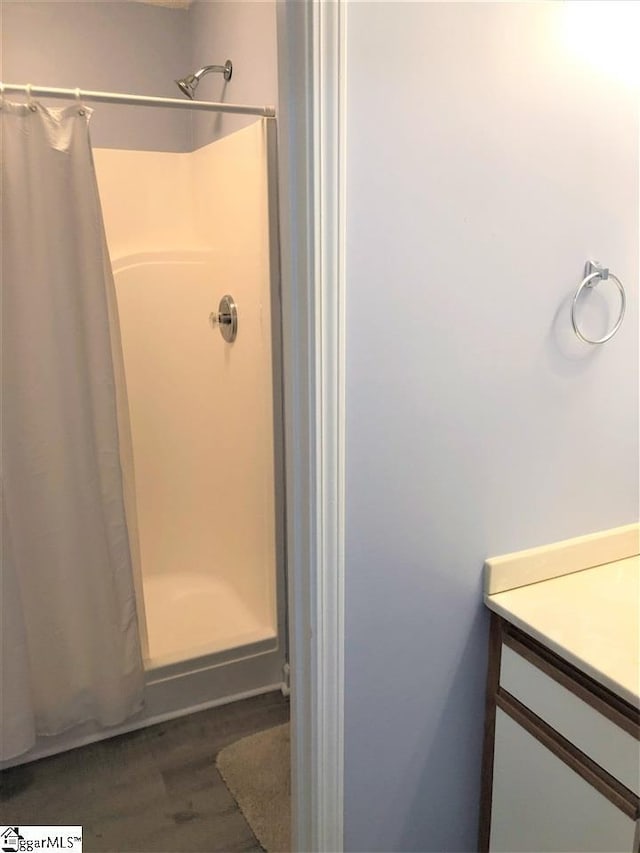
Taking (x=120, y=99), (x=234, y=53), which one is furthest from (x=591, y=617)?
(x=234, y=53)

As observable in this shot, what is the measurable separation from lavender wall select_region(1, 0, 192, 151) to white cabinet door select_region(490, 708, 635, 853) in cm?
240

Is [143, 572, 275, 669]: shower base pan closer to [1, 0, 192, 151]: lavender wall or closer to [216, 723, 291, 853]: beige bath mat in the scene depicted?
[216, 723, 291, 853]: beige bath mat

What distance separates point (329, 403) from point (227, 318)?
1340 mm

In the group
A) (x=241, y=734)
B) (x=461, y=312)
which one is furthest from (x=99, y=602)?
(x=461, y=312)

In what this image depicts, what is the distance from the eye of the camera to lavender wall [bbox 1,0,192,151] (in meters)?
2.41

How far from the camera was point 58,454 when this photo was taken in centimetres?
183

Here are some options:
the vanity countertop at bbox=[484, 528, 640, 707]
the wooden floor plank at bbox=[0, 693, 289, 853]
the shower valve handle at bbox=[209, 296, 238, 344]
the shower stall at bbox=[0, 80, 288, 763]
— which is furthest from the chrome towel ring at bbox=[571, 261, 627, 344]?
the wooden floor plank at bbox=[0, 693, 289, 853]

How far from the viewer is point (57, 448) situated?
183 cm

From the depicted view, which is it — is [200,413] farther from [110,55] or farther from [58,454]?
[110,55]

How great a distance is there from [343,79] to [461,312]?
423mm

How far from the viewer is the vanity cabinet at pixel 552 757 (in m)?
1.09

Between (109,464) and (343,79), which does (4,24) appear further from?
(343,79)

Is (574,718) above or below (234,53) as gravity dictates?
below

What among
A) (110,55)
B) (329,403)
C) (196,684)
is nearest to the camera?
(329,403)
